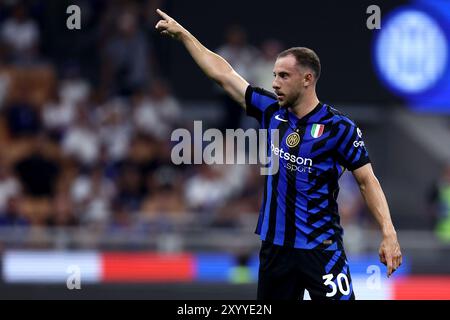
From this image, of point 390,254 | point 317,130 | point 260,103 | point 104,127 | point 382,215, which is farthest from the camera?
point 104,127

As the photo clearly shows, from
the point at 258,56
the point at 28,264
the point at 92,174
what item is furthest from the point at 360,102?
the point at 28,264

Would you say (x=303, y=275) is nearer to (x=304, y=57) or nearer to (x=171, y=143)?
(x=304, y=57)

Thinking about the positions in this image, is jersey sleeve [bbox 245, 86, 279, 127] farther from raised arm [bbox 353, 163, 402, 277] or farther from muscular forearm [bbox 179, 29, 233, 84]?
raised arm [bbox 353, 163, 402, 277]

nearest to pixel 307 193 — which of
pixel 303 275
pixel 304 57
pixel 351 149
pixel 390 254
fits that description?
pixel 351 149

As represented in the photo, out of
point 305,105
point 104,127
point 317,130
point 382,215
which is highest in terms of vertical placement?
point 104,127

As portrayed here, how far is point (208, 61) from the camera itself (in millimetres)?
6773

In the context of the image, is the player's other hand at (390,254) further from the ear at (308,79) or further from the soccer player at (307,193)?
the ear at (308,79)

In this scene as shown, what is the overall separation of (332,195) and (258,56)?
824 centimetres

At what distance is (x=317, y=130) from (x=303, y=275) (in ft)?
2.91

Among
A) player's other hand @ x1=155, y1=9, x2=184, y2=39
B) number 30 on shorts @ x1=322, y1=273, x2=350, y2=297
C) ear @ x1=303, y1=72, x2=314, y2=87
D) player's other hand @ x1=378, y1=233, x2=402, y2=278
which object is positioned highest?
player's other hand @ x1=155, y1=9, x2=184, y2=39

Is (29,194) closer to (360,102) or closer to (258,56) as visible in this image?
(258,56)

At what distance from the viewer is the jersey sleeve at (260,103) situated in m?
6.66

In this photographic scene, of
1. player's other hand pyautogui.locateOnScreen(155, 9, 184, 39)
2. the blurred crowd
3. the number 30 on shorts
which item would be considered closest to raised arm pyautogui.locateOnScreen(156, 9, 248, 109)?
player's other hand pyautogui.locateOnScreen(155, 9, 184, 39)

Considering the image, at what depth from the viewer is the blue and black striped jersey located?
21.0ft
